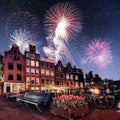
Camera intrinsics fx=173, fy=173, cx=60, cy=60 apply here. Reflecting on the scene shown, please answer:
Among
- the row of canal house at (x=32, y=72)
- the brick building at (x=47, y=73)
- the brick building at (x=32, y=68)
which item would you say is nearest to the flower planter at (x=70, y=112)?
the row of canal house at (x=32, y=72)

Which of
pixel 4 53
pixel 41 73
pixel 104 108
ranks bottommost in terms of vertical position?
pixel 104 108

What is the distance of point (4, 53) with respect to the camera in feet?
142

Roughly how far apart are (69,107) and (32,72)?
3996 cm

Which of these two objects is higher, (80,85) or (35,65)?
(35,65)

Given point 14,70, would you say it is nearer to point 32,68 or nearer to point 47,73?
point 32,68

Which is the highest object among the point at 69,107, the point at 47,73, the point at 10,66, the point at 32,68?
the point at 10,66

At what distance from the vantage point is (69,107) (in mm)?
8945

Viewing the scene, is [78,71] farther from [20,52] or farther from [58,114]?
[58,114]

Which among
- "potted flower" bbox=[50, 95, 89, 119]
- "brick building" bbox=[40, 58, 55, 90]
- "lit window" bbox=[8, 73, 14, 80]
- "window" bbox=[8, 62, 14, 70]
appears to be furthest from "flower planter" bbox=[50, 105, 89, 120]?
"brick building" bbox=[40, 58, 55, 90]

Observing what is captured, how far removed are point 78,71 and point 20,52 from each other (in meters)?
24.6

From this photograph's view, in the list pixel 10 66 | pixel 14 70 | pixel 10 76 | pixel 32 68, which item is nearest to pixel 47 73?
pixel 32 68

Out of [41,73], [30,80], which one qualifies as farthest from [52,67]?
[30,80]

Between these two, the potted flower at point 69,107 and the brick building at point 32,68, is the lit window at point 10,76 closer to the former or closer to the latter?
the brick building at point 32,68

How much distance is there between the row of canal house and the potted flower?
3476 cm
